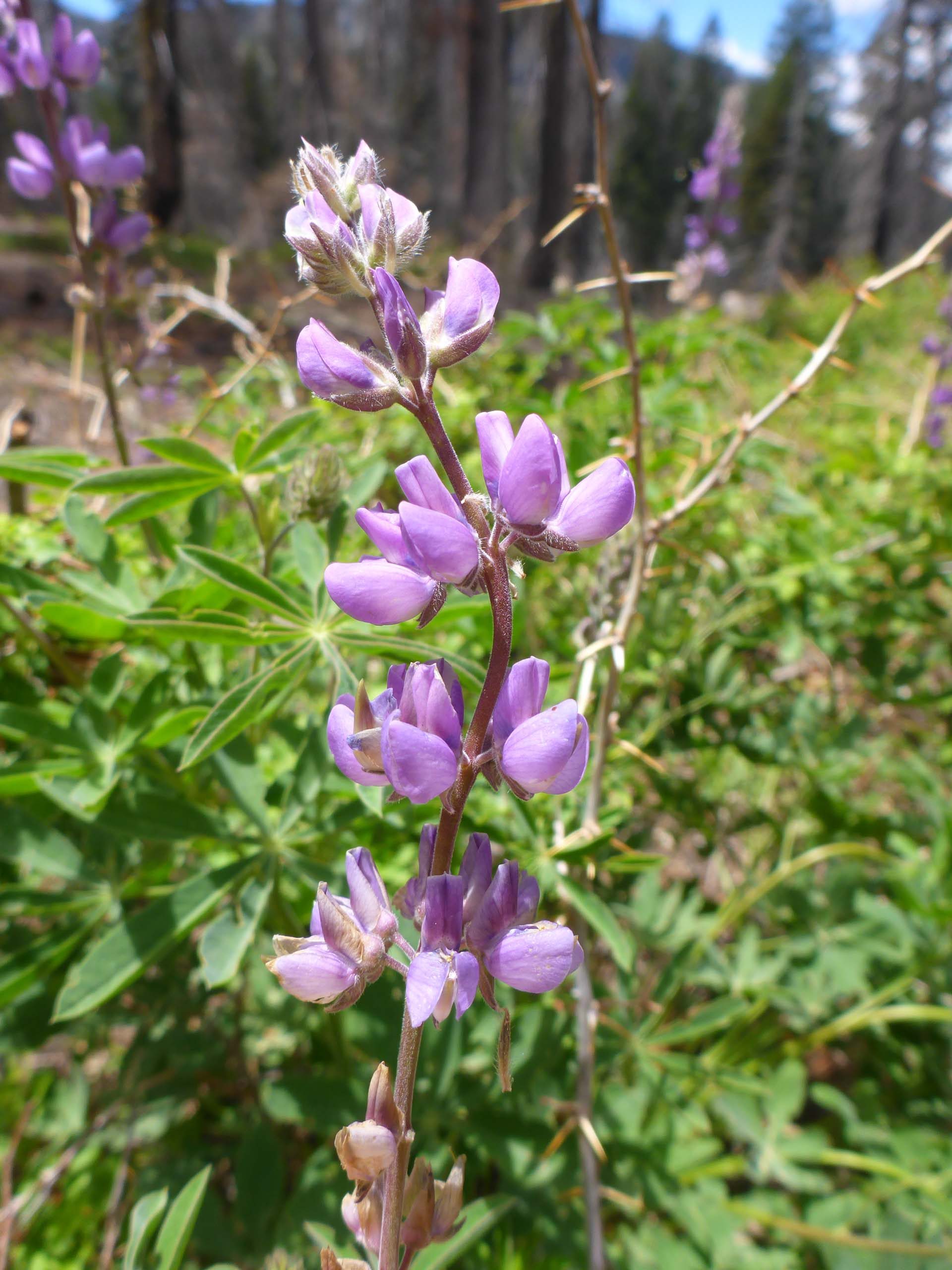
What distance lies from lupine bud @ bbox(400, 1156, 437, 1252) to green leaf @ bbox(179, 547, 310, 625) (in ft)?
2.18

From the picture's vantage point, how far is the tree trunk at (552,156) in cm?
675

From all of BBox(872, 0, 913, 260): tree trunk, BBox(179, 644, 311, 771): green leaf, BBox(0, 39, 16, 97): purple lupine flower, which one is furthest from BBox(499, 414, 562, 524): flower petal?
BBox(872, 0, 913, 260): tree trunk

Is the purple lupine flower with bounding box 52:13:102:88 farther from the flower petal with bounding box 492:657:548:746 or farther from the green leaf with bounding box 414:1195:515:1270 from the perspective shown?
the green leaf with bounding box 414:1195:515:1270

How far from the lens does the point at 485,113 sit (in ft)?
29.7

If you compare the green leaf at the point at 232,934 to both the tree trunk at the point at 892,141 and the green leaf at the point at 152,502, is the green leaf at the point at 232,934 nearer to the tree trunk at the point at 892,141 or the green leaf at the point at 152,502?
the green leaf at the point at 152,502

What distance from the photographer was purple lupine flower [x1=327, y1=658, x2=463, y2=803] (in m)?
0.62

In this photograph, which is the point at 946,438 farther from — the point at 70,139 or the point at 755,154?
the point at 755,154

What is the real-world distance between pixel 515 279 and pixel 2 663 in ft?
16.3

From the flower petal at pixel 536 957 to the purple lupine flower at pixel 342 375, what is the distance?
1.45ft

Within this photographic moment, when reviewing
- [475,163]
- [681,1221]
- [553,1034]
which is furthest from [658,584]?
[475,163]

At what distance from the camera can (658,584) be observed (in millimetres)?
1782

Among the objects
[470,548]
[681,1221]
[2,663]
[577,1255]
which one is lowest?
[681,1221]

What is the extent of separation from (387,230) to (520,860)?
862 mm

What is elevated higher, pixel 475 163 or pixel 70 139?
pixel 475 163
